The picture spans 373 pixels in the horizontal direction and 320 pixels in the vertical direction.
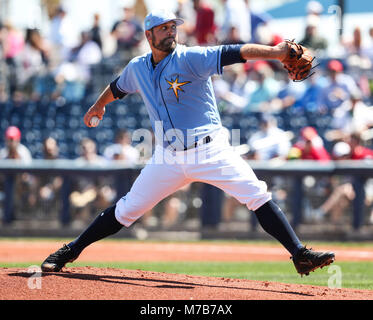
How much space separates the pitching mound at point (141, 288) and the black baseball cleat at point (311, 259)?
19 centimetres

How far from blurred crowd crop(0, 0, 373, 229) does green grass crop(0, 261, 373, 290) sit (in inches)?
127

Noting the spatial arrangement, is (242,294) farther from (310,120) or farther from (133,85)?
(310,120)

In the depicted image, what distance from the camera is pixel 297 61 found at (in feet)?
18.3

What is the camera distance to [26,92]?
15641 mm

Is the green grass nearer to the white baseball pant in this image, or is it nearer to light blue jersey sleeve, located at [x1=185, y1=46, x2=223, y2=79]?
the white baseball pant

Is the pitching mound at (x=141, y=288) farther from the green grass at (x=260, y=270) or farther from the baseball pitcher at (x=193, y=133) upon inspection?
the green grass at (x=260, y=270)

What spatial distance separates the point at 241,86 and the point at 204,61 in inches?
343

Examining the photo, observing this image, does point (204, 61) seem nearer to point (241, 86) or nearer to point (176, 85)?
point (176, 85)

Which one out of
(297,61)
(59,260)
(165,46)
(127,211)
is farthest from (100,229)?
(297,61)

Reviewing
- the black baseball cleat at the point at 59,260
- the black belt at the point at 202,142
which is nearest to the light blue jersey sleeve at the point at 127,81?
the black belt at the point at 202,142

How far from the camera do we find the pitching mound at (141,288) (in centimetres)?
511

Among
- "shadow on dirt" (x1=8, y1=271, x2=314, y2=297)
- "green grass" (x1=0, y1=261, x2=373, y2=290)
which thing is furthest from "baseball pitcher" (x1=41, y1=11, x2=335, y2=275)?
"green grass" (x1=0, y1=261, x2=373, y2=290)

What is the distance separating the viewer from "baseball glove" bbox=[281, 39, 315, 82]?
5.50m
